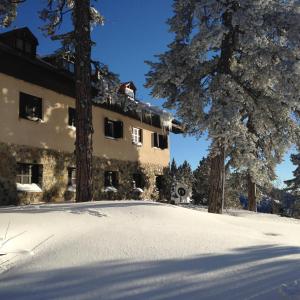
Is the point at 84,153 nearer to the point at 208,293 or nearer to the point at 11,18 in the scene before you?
the point at 11,18

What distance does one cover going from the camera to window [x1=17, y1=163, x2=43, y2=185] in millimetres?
16078

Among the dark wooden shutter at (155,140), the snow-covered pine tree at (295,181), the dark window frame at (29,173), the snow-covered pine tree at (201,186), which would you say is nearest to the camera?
the dark window frame at (29,173)

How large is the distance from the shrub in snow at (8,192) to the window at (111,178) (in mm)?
6618

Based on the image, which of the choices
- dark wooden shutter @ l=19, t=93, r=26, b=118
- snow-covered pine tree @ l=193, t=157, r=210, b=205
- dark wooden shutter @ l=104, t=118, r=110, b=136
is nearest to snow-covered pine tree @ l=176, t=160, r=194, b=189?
snow-covered pine tree @ l=193, t=157, r=210, b=205

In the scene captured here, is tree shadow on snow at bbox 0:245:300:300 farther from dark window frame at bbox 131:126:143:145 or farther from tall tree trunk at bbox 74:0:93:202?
dark window frame at bbox 131:126:143:145

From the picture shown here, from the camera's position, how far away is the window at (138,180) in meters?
23.9

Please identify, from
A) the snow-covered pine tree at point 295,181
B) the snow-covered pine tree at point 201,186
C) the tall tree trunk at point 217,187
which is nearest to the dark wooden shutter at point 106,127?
the tall tree trunk at point 217,187

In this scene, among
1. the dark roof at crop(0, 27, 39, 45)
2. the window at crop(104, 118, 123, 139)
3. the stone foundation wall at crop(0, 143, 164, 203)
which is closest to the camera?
the stone foundation wall at crop(0, 143, 164, 203)

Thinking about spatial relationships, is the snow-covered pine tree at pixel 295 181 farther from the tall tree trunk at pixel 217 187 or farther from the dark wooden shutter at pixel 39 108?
the dark wooden shutter at pixel 39 108

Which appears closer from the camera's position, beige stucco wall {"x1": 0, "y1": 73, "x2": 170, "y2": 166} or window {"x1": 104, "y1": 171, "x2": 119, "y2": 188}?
beige stucco wall {"x1": 0, "y1": 73, "x2": 170, "y2": 166}

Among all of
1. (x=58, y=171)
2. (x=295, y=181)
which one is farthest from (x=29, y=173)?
(x=295, y=181)

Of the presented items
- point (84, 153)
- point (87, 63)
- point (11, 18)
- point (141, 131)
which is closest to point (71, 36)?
point (87, 63)

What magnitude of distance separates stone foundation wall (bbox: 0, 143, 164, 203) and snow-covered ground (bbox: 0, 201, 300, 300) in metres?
8.07

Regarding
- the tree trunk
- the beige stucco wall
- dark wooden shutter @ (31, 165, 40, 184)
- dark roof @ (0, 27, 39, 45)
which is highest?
dark roof @ (0, 27, 39, 45)
